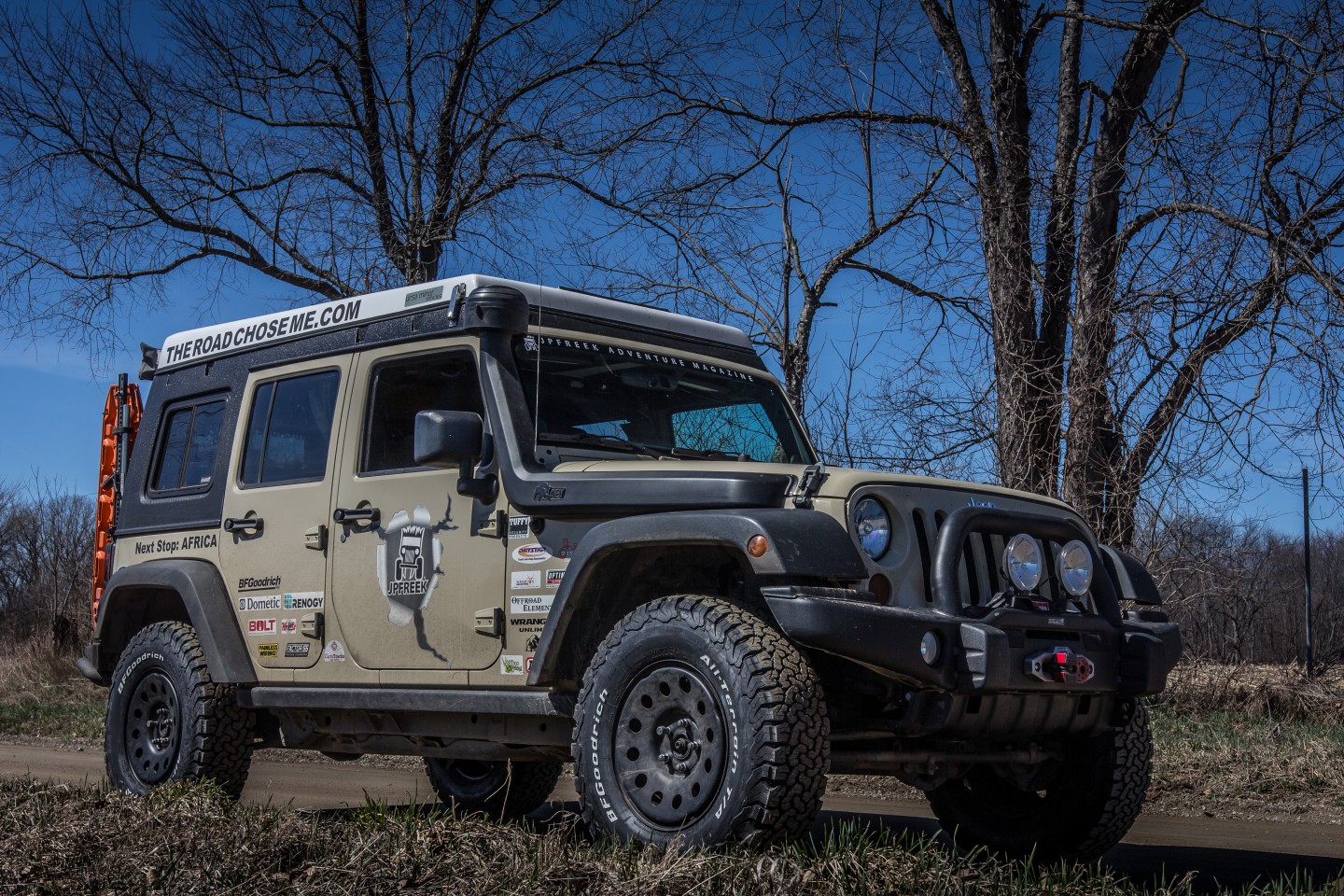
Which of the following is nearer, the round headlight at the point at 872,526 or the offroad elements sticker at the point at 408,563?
the round headlight at the point at 872,526

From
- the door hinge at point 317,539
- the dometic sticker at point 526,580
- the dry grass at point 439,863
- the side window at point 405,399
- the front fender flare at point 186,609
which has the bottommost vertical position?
the dry grass at point 439,863

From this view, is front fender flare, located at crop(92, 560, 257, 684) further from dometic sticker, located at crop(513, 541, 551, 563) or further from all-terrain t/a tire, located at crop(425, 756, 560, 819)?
dometic sticker, located at crop(513, 541, 551, 563)

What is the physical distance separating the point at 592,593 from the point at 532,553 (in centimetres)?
31

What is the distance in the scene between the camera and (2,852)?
194 inches

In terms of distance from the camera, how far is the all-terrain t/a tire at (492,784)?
7734mm

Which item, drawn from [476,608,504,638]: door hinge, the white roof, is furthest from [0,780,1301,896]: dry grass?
the white roof

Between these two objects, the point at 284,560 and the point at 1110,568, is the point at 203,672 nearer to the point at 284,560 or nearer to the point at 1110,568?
the point at 284,560

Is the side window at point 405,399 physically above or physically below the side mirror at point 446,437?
above

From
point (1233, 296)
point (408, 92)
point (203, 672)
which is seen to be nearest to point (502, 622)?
point (203, 672)

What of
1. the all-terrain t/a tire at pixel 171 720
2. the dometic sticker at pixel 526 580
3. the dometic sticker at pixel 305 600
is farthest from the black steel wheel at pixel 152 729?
the dometic sticker at pixel 526 580

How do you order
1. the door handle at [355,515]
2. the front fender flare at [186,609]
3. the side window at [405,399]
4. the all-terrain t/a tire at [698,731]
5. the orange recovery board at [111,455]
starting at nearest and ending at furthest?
the all-terrain t/a tire at [698,731] < the side window at [405,399] < the door handle at [355,515] < the front fender flare at [186,609] < the orange recovery board at [111,455]

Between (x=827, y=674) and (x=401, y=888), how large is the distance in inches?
66.9

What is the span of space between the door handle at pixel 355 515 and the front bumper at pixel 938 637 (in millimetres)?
2270

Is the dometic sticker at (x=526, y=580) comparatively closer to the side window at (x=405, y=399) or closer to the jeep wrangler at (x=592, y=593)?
the jeep wrangler at (x=592, y=593)
